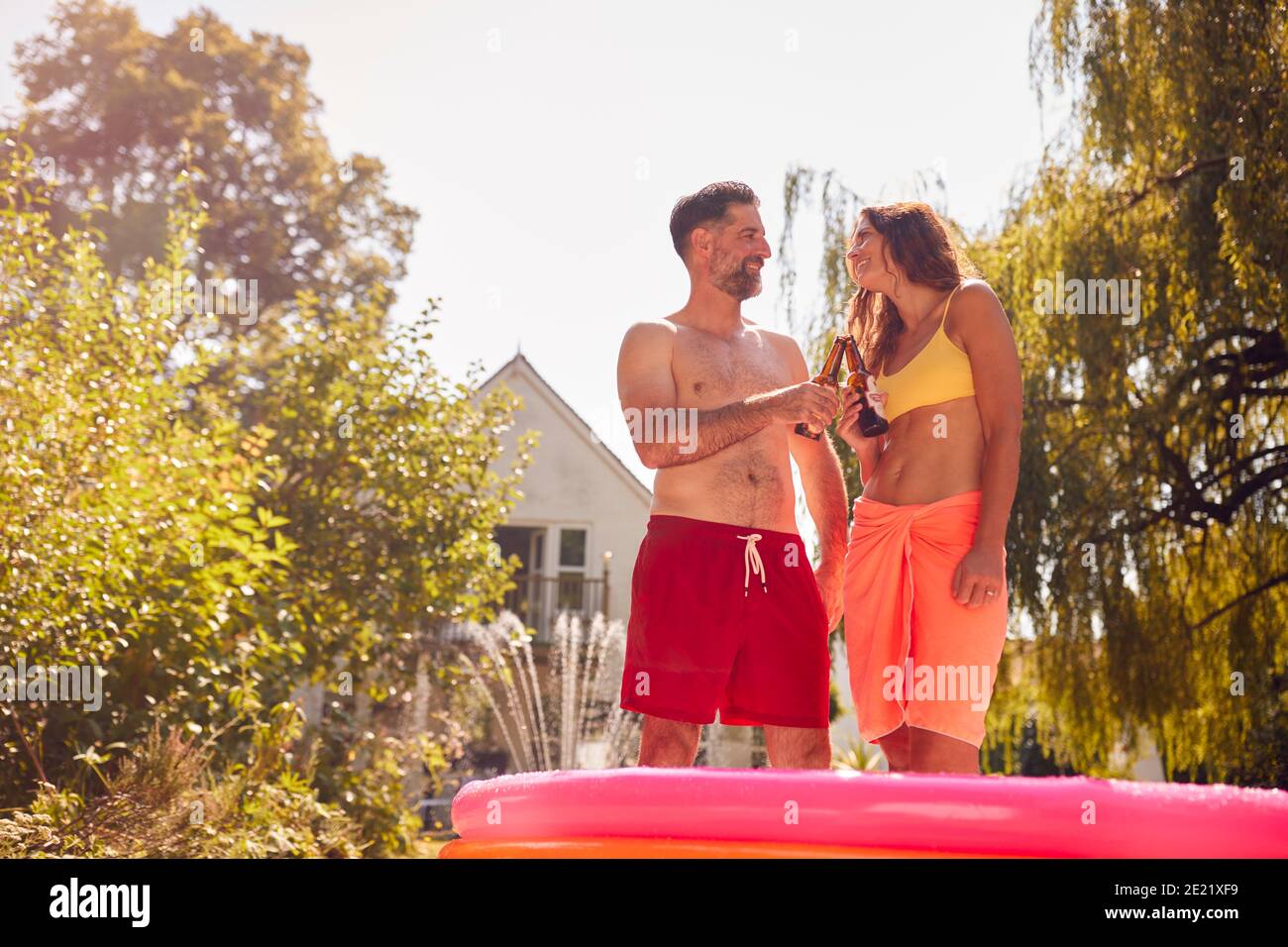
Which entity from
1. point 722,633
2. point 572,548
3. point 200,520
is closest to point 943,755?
point 722,633

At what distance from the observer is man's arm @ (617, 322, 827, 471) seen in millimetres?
3283

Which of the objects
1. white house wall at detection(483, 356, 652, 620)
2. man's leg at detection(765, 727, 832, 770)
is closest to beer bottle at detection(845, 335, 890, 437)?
man's leg at detection(765, 727, 832, 770)

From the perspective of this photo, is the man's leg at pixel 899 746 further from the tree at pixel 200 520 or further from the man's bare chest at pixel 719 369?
the tree at pixel 200 520

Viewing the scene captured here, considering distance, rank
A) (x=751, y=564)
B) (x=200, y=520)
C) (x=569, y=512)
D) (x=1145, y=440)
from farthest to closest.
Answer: (x=569, y=512) < (x=1145, y=440) < (x=200, y=520) < (x=751, y=564)

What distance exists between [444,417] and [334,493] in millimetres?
1134

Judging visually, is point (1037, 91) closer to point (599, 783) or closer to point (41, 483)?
point (41, 483)

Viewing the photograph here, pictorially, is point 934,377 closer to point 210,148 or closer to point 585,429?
point 585,429

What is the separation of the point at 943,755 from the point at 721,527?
0.92 m

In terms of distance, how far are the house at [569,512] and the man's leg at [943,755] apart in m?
16.7

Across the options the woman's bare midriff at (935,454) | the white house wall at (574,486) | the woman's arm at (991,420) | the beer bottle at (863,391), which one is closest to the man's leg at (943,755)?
the woman's arm at (991,420)

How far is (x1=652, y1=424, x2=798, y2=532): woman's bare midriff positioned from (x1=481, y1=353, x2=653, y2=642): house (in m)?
16.0

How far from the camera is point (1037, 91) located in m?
9.65

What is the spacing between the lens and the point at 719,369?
360 cm

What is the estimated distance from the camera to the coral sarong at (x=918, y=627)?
2.90m
